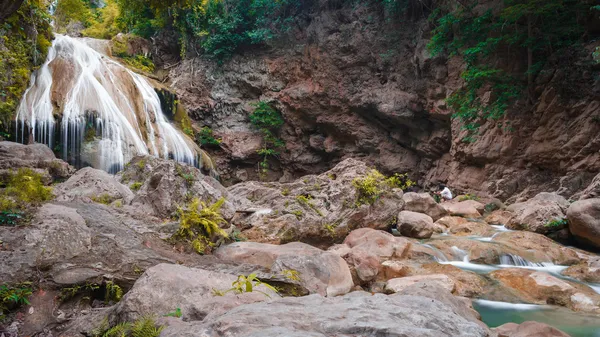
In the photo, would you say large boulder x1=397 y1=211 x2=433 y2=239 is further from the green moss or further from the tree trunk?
the green moss

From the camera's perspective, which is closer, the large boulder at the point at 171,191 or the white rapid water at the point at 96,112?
the large boulder at the point at 171,191

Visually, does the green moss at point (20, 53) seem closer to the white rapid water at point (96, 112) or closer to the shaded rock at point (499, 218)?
the white rapid water at point (96, 112)

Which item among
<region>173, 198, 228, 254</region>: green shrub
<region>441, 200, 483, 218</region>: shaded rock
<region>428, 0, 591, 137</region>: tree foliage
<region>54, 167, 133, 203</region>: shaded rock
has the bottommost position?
<region>441, 200, 483, 218</region>: shaded rock

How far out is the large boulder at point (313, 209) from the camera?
21.8ft

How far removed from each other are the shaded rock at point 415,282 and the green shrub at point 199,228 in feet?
8.18

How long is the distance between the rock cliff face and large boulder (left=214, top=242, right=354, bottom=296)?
1108cm

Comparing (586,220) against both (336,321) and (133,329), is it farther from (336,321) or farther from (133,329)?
(133,329)

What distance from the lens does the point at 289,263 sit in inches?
167

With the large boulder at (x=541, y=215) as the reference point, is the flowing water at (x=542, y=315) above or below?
below

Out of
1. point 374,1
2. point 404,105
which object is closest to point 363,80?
point 404,105

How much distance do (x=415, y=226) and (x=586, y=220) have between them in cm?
342

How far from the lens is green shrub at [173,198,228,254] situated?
490 cm

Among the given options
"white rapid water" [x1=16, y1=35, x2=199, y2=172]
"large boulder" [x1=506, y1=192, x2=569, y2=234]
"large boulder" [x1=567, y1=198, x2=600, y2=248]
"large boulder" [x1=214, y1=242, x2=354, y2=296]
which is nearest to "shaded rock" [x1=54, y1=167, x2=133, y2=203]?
"large boulder" [x1=214, y1=242, x2=354, y2=296]

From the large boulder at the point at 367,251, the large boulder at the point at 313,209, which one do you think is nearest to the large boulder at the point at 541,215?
the large boulder at the point at 313,209
